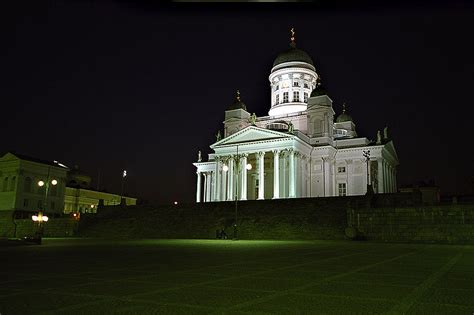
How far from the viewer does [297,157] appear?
5919 cm

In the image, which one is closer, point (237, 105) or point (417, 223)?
point (417, 223)

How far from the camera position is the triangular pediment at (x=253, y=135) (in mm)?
58750

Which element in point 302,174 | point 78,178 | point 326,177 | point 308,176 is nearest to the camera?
point 302,174

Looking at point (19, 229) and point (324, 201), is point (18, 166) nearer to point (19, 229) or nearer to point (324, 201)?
point (19, 229)

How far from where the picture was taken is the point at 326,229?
36594 mm

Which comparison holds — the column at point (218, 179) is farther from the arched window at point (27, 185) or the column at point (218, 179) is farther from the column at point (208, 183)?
the arched window at point (27, 185)

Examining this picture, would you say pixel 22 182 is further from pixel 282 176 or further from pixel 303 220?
pixel 303 220

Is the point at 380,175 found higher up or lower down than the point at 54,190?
higher up

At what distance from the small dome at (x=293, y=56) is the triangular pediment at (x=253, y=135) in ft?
73.7

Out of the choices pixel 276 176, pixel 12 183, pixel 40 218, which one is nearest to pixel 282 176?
pixel 276 176

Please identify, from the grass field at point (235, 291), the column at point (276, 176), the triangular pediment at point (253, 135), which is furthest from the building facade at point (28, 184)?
the grass field at point (235, 291)

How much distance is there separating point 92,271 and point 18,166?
69.0 meters

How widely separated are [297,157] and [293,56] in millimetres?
25793

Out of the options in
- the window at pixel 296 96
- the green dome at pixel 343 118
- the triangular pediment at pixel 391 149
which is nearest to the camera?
the triangular pediment at pixel 391 149
